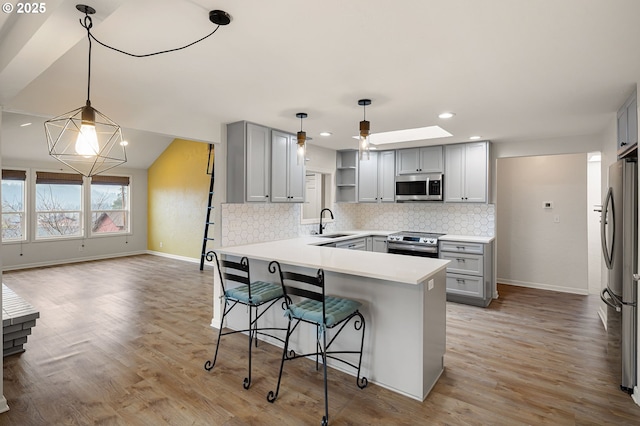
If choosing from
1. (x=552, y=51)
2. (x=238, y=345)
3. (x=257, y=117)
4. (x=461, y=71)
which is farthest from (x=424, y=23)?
(x=238, y=345)

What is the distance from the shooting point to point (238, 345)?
3314 millimetres

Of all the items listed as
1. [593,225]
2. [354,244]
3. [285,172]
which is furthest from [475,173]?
[285,172]

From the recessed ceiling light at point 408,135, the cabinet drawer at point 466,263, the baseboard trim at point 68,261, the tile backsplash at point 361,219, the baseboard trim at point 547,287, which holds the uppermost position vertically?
the recessed ceiling light at point 408,135

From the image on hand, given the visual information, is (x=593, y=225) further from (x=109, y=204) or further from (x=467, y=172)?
(x=109, y=204)

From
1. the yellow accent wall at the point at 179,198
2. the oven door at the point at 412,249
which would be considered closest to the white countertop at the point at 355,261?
the oven door at the point at 412,249

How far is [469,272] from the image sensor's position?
458cm

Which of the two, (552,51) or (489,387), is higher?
(552,51)

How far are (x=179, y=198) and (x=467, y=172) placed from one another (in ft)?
21.2

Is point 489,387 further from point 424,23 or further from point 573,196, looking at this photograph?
point 573,196

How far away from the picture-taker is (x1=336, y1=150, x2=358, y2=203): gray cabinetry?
5.82m

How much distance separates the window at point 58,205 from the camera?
729cm

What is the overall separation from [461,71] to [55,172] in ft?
28.1

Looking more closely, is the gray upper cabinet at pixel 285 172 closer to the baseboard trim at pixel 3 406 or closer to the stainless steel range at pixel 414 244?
the stainless steel range at pixel 414 244

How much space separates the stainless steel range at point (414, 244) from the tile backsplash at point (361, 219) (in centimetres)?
45
